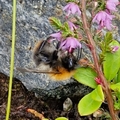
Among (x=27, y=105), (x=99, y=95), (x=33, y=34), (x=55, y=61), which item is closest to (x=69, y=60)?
(x=55, y=61)

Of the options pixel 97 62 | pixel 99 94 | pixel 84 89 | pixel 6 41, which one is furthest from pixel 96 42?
pixel 6 41

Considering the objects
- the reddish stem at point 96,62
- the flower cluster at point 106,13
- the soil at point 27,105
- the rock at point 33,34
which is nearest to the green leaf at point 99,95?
the reddish stem at point 96,62

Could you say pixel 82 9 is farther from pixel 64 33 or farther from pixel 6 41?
pixel 6 41

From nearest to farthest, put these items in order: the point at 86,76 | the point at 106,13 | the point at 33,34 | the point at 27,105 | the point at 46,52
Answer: the point at 106,13 → the point at 46,52 → the point at 86,76 → the point at 33,34 → the point at 27,105

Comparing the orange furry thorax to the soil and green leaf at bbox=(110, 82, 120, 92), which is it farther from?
the soil

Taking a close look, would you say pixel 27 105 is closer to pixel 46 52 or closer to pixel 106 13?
pixel 46 52

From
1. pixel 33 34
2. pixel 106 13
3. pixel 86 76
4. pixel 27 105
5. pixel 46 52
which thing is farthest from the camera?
pixel 27 105

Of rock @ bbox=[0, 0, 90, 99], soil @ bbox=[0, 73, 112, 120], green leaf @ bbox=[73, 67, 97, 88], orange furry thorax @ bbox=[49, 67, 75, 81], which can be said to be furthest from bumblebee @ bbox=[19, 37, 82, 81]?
soil @ bbox=[0, 73, 112, 120]
